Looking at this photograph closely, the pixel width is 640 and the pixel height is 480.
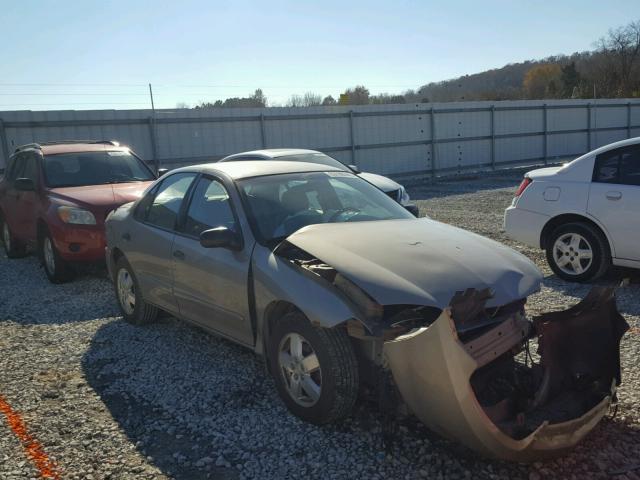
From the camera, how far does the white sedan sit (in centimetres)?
624

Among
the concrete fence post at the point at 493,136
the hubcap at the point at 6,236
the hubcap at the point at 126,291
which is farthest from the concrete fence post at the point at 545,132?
the hubcap at the point at 126,291

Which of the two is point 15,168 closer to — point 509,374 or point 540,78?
point 509,374

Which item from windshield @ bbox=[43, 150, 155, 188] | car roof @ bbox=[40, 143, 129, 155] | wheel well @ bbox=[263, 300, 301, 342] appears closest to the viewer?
wheel well @ bbox=[263, 300, 301, 342]

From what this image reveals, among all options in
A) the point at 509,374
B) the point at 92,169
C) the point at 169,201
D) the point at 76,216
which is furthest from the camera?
the point at 92,169

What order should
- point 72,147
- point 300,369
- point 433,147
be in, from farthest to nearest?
point 433,147
point 72,147
point 300,369

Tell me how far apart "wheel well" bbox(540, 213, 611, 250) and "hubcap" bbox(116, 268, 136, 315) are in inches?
181

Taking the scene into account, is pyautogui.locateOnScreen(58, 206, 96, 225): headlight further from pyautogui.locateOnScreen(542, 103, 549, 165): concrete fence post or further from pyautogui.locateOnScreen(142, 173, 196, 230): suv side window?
pyautogui.locateOnScreen(542, 103, 549, 165): concrete fence post

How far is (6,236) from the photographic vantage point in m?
9.61

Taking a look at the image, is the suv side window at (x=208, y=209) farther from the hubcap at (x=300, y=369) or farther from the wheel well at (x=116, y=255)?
the wheel well at (x=116, y=255)

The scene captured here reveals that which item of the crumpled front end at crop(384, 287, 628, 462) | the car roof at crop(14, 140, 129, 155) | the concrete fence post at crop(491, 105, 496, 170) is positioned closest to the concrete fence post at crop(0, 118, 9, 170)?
the car roof at crop(14, 140, 129, 155)

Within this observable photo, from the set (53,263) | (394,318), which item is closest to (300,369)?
(394,318)

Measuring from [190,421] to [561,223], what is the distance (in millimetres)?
4912

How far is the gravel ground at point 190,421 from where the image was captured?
3162 mm

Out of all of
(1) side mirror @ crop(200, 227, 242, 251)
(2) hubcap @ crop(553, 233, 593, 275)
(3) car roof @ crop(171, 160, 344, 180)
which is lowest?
(2) hubcap @ crop(553, 233, 593, 275)
